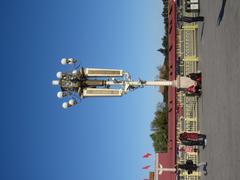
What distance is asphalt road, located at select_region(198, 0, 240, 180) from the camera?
13188 mm

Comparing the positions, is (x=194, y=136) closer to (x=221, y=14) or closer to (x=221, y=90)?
(x=221, y=90)

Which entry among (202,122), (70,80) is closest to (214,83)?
(202,122)

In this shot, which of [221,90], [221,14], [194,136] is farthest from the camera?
[194,136]

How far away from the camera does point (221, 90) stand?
1536 cm

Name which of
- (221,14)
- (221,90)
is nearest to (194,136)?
(221,90)

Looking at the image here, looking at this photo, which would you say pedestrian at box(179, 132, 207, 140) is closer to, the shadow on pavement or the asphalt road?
the asphalt road

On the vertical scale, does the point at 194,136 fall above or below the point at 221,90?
below

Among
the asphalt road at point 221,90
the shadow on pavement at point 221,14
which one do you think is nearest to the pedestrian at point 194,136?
the asphalt road at point 221,90

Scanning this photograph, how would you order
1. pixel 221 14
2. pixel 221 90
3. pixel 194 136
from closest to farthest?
pixel 221 90, pixel 221 14, pixel 194 136

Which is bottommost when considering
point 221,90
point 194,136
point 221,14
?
point 194,136

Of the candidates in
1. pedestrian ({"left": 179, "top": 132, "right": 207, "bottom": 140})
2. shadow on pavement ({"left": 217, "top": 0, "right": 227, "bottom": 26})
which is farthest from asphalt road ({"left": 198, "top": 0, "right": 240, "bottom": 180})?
pedestrian ({"left": 179, "top": 132, "right": 207, "bottom": 140})

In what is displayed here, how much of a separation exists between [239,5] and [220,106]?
4.15 metres

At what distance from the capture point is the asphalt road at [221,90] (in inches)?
519

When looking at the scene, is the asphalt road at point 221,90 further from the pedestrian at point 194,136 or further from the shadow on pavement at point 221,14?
the pedestrian at point 194,136
